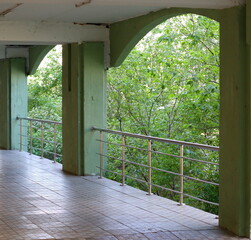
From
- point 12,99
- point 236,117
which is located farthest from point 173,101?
point 236,117

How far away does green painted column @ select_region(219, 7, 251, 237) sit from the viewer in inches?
266

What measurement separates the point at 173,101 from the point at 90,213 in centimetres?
1055

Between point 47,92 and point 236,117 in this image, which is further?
point 47,92

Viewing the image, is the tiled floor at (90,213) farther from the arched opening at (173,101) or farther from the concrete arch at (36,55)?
the concrete arch at (36,55)

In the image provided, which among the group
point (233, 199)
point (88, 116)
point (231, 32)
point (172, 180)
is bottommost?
point (172, 180)

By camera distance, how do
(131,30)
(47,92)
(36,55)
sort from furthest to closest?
(47,92) < (36,55) < (131,30)

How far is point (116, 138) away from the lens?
1867 cm

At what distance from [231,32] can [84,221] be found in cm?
276

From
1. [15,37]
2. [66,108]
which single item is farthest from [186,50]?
[15,37]

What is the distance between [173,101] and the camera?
18125 mm

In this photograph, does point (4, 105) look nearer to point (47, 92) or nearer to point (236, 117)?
point (47, 92)

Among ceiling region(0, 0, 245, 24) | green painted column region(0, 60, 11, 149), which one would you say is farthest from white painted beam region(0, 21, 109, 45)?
green painted column region(0, 60, 11, 149)

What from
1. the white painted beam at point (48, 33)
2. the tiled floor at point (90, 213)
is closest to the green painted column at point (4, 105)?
the white painted beam at point (48, 33)

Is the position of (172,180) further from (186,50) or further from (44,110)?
(44,110)
